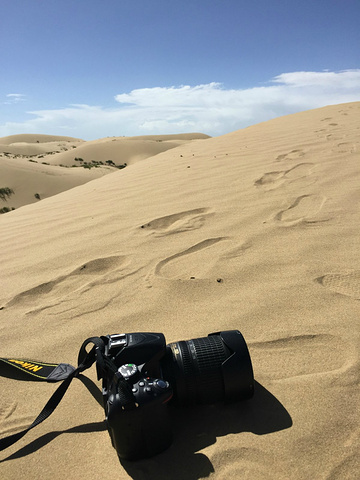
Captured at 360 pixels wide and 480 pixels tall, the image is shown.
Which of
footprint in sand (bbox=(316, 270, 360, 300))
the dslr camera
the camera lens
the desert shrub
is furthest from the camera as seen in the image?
the desert shrub

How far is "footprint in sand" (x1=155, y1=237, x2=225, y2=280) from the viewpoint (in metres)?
2.13

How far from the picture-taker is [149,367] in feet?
3.72

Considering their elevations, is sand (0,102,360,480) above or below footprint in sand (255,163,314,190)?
below

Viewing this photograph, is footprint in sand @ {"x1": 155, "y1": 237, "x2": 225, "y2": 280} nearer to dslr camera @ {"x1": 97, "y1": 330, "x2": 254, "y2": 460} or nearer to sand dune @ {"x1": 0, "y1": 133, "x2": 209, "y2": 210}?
dslr camera @ {"x1": 97, "y1": 330, "x2": 254, "y2": 460}

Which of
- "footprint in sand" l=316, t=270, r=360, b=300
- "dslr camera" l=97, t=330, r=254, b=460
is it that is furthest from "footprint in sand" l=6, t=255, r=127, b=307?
"footprint in sand" l=316, t=270, r=360, b=300

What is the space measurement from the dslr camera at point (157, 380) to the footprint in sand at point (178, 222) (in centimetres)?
157

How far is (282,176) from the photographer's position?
3.71 metres

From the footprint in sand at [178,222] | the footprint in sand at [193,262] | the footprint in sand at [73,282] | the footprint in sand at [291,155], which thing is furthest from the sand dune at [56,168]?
the footprint in sand at [193,262]

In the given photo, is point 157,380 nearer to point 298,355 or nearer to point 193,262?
point 298,355

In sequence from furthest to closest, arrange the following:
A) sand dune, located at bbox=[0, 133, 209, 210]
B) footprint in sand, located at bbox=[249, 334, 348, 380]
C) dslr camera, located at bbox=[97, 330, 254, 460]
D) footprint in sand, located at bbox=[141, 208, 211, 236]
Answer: sand dune, located at bbox=[0, 133, 209, 210], footprint in sand, located at bbox=[141, 208, 211, 236], footprint in sand, located at bbox=[249, 334, 348, 380], dslr camera, located at bbox=[97, 330, 254, 460]

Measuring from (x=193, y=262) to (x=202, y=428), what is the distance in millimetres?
1182

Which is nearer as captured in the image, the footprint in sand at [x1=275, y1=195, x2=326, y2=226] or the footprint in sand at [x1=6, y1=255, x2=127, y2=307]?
the footprint in sand at [x1=6, y1=255, x2=127, y2=307]

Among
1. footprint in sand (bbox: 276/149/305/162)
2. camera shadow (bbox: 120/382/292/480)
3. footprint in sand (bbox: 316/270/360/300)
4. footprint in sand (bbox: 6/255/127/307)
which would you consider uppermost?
footprint in sand (bbox: 276/149/305/162)

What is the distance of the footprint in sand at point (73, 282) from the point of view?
2.07 metres
